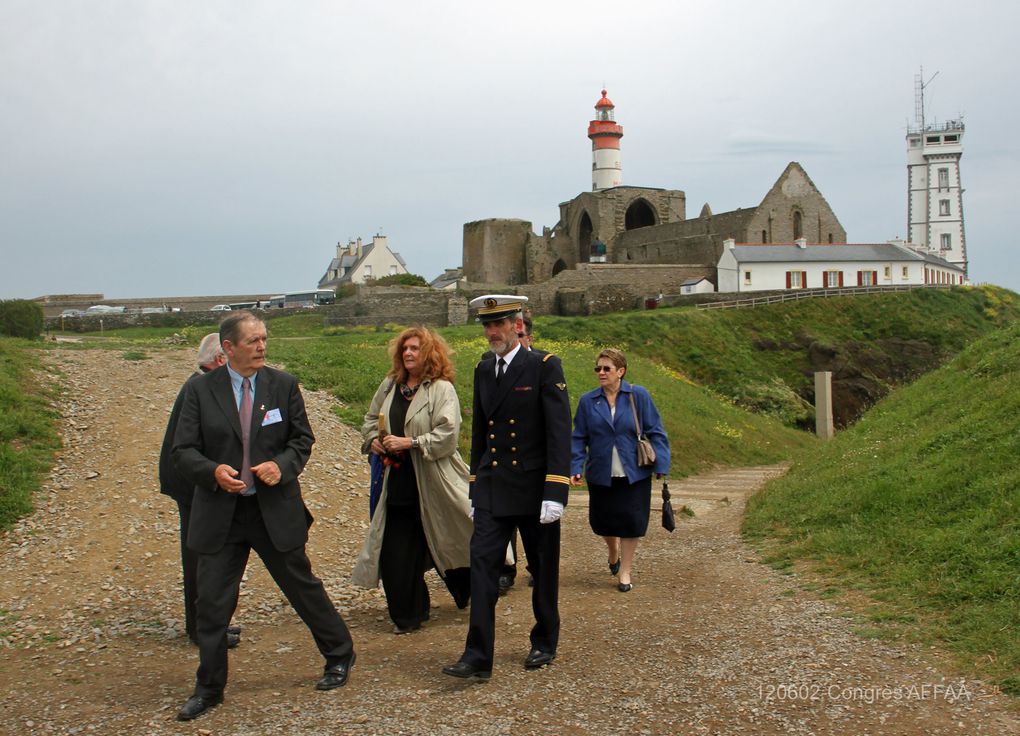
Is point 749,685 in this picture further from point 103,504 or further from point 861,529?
point 103,504

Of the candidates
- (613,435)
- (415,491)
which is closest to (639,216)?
(613,435)

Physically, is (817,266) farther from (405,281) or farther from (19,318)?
(19,318)

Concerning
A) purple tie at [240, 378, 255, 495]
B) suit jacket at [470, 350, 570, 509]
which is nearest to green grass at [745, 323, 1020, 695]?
suit jacket at [470, 350, 570, 509]

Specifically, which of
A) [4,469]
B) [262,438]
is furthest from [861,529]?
[4,469]

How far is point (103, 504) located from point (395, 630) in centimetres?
391

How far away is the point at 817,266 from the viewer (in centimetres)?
4825

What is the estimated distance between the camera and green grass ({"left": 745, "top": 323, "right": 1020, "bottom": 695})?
546 centimetres

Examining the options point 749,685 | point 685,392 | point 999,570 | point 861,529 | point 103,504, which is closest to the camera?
point 749,685

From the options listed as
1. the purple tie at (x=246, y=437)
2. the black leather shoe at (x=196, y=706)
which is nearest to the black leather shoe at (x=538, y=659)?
the black leather shoe at (x=196, y=706)

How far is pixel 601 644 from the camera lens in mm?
5910

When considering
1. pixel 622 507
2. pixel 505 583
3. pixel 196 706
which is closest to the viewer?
pixel 196 706

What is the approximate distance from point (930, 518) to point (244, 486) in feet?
16.8

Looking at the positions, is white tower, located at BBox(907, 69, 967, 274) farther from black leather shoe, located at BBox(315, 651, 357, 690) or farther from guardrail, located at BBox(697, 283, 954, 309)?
black leather shoe, located at BBox(315, 651, 357, 690)

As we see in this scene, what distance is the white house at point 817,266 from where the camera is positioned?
4709 cm
